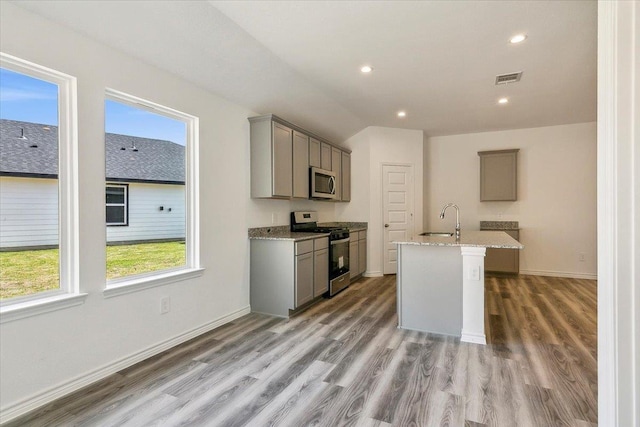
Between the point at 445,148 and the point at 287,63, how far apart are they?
13.7 ft

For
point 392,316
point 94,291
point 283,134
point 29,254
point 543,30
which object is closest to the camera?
point 29,254

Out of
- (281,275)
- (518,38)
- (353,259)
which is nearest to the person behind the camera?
(518,38)

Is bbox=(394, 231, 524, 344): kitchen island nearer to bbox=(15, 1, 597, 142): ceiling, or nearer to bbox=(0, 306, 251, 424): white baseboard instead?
bbox=(15, 1, 597, 142): ceiling

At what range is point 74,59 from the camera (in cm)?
214

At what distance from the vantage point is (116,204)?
2.49m

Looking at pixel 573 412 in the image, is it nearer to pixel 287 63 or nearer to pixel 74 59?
pixel 287 63

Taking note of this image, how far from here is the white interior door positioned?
18.9ft

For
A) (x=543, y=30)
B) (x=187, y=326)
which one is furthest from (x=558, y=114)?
(x=187, y=326)

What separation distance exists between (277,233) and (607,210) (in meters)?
3.52

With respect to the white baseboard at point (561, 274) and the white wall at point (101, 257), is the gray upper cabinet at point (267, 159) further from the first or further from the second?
the white baseboard at point (561, 274)

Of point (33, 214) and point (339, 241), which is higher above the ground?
point (33, 214)

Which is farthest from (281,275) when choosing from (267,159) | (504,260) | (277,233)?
(504,260)

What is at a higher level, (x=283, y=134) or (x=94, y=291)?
(x=283, y=134)

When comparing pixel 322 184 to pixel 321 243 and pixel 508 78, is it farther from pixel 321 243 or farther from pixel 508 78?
pixel 508 78
